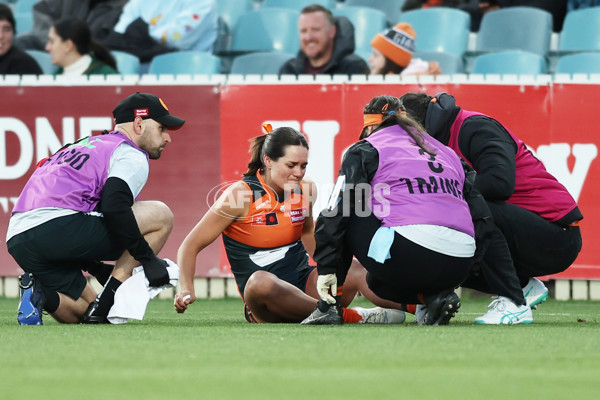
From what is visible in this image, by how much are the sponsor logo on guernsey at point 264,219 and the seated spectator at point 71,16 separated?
554cm

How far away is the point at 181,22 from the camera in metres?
10.1

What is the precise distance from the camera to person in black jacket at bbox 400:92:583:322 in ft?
17.0

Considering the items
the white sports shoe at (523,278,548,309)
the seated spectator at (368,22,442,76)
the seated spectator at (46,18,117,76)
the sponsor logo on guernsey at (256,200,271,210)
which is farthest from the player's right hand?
the seated spectator at (46,18,117,76)

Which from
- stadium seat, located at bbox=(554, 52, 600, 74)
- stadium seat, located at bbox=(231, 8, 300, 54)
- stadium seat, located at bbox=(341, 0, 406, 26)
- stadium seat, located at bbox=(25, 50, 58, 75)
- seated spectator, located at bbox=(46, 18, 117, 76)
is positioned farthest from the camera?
stadium seat, located at bbox=(341, 0, 406, 26)

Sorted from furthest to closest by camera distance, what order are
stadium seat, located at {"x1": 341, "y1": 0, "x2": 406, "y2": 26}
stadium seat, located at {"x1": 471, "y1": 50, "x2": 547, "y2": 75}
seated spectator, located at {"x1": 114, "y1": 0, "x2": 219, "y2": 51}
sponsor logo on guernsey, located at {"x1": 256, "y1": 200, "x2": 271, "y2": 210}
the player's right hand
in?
1. stadium seat, located at {"x1": 341, "y1": 0, "x2": 406, "y2": 26}
2. seated spectator, located at {"x1": 114, "y1": 0, "x2": 219, "y2": 51}
3. stadium seat, located at {"x1": 471, "y1": 50, "x2": 547, "y2": 75}
4. sponsor logo on guernsey, located at {"x1": 256, "y1": 200, "x2": 271, "y2": 210}
5. the player's right hand

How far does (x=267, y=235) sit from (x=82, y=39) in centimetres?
433

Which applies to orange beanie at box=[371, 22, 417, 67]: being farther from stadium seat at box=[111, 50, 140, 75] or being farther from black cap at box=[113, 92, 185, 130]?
A: black cap at box=[113, 92, 185, 130]

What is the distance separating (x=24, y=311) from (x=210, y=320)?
42.5 inches

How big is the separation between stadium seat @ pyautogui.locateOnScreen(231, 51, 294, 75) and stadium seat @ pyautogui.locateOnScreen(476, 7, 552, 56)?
200 cm

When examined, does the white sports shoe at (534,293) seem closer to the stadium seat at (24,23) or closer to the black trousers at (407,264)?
the black trousers at (407,264)

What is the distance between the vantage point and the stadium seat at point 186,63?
9586mm

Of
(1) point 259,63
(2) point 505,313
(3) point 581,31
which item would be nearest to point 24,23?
(1) point 259,63

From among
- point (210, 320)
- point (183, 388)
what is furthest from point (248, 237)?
point (183, 388)

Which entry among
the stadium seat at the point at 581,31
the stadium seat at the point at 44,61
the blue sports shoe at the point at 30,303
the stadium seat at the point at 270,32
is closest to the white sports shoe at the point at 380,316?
the blue sports shoe at the point at 30,303
